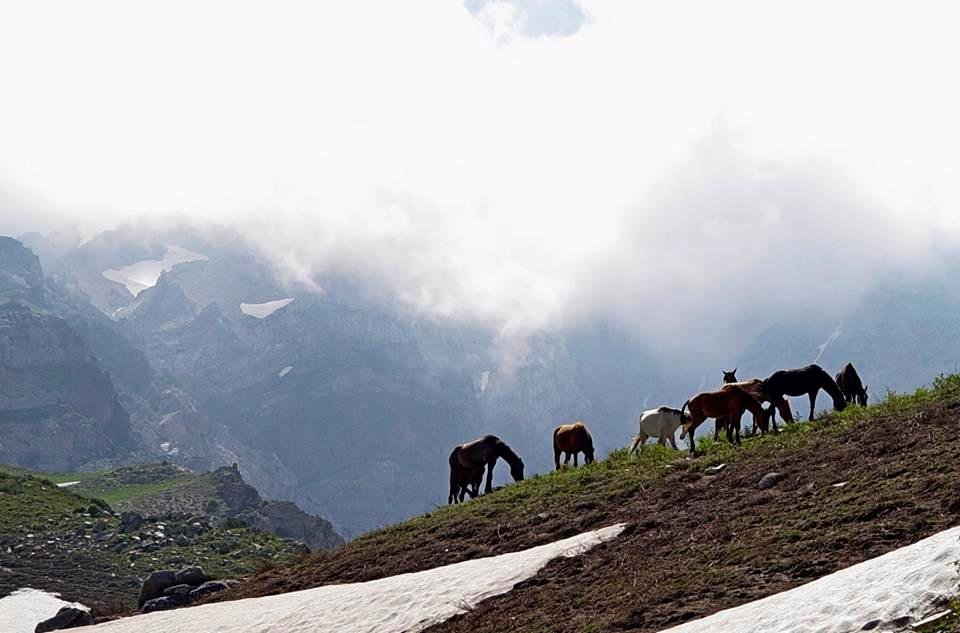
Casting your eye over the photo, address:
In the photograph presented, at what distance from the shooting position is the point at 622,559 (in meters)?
15.0

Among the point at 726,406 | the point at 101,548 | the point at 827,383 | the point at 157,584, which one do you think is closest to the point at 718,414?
the point at 726,406

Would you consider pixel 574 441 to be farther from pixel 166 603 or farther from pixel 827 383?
pixel 166 603

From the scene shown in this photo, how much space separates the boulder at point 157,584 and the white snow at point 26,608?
84.4 feet

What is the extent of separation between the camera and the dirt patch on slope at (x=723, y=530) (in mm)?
11883

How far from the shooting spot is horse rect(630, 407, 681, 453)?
97.0ft

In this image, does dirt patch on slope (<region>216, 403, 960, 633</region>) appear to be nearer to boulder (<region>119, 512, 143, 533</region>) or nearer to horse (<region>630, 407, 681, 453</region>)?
horse (<region>630, 407, 681, 453</region>)

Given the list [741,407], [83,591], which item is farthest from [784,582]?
[83,591]

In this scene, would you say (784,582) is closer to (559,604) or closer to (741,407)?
(559,604)

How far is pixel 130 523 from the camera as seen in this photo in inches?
3349

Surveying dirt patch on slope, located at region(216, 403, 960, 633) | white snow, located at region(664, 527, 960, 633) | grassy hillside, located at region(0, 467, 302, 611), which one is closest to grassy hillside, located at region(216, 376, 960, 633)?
dirt patch on slope, located at region(216, 403, 960, 633)

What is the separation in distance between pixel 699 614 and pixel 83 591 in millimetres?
58844

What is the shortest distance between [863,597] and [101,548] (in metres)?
78.8

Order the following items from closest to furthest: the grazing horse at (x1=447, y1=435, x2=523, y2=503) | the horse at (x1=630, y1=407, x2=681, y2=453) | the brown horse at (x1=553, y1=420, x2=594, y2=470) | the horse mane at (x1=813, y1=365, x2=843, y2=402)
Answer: the horse mane at (x1=813, y1=365, x2=843, y2=402), the horse at (x1=630, y1=407, x2=681, y2=453), the brown horse at (x1=553, y1=420, x2=594, y2=470), the grazing horse at (x1=447, y1=435, x2=523, y2=503)

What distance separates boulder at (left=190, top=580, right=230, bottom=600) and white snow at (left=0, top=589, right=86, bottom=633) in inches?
1118
